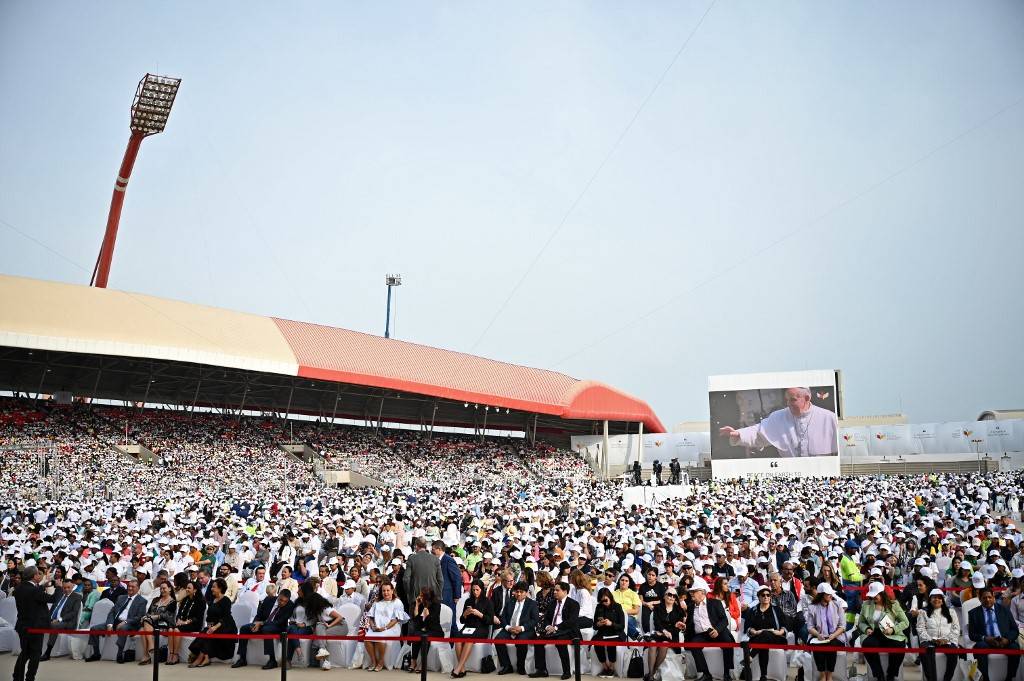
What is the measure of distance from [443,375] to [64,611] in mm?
37512

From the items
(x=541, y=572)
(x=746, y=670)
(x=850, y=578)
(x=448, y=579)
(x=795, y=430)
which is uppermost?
(x=795, y=430)

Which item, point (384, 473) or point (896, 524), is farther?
point (384, 473)

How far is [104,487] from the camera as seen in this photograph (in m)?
35.6

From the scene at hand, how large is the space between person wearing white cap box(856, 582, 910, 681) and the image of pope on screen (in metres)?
41.0

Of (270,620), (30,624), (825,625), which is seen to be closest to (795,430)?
(825,625)

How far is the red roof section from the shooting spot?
4600cm

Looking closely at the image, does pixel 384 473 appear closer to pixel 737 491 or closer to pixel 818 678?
pixel 737 491

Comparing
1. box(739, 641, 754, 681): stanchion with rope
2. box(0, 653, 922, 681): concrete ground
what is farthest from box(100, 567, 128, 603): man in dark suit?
box(739, 641, 754, 681): stanchion with rope

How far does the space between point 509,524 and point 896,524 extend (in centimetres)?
869

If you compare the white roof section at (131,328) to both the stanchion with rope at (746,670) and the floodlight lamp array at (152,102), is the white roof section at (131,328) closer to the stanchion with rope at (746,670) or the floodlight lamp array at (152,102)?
the floodlight lamp array at (152,102)

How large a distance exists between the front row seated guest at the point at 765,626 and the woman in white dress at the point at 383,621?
4.12 m

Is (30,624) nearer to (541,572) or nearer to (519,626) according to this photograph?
(519,626)

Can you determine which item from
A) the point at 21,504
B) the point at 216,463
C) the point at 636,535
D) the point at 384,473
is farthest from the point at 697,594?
the point at 384,473

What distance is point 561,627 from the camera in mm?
10906
